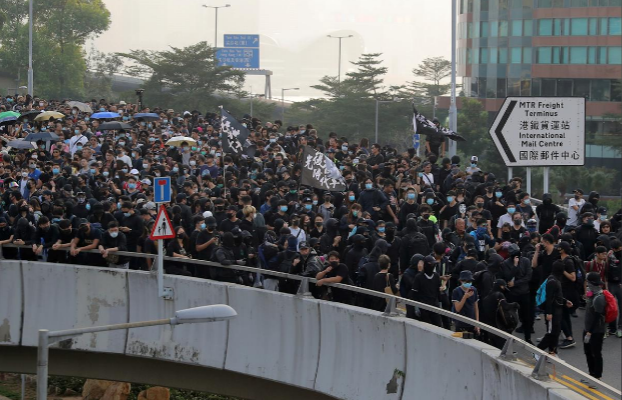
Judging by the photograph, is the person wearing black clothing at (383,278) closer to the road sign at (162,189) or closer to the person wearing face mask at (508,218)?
the person wearing face mask at (508,218)

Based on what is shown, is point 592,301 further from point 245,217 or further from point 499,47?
point 499,47

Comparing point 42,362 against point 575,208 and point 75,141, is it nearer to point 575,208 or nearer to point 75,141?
point 575,208

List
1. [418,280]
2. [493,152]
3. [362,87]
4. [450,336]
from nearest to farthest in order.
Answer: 1. [450,336]
2. [418,280]
3. [493,152]
4. [362,87]

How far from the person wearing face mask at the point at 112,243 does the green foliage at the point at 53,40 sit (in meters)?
69.8

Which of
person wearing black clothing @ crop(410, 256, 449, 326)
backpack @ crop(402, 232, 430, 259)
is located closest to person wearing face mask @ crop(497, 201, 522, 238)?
backpack @ crop(402, 232, 430, 259)

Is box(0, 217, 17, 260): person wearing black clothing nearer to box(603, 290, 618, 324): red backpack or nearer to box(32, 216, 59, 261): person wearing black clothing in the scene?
box(32, 216, 59, 261): person wearing black clothing

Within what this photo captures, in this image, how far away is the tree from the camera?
70188 mm

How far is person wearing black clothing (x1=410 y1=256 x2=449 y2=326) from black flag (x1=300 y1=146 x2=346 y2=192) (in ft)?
18.3

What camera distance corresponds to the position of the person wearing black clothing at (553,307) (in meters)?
13.1

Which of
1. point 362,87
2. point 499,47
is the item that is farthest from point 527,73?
point 362,87

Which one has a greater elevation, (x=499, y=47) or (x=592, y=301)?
(x=499, y=47)

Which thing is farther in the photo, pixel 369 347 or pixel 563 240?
pixel 563 240

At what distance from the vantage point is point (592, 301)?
12.6 meters

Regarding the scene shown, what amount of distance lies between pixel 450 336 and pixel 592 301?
1.99 metres
